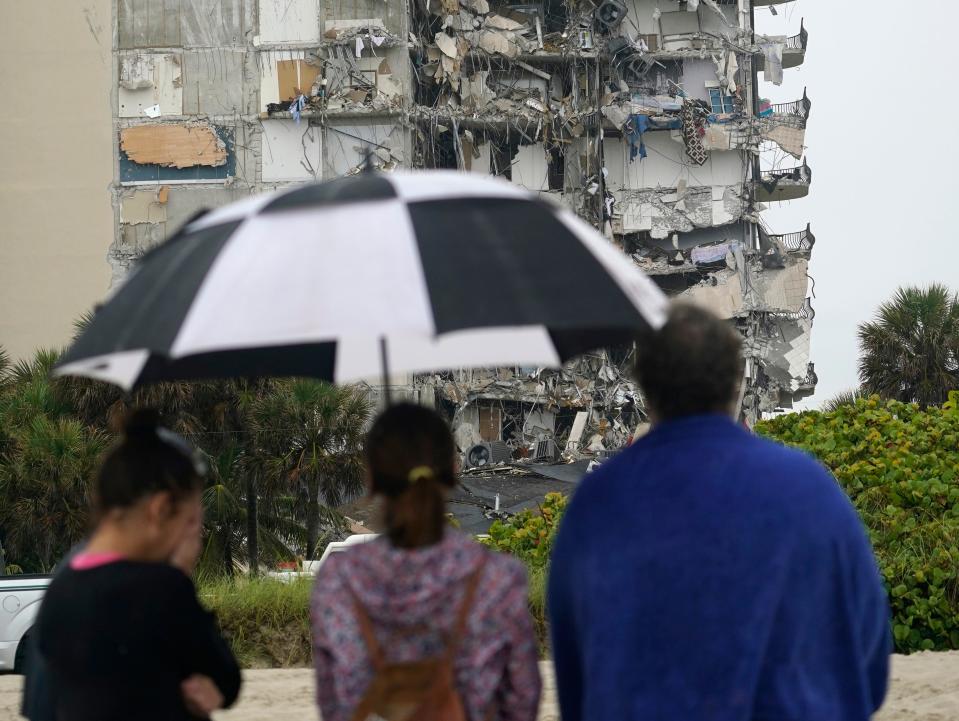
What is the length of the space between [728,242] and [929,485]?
40622mm

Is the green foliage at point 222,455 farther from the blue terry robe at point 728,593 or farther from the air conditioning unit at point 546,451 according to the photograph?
the blue terry robe at point 728,593

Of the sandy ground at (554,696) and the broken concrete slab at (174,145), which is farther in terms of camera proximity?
the broken concrete slab at (174,145)

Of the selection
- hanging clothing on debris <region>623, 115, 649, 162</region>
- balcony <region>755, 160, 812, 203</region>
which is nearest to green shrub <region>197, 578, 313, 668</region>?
hanging clothing on debris <region>623, 115, 649, 162</region>

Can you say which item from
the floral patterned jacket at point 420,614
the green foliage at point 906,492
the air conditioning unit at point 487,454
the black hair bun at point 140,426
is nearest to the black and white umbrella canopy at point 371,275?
the black hair bun at point 140,426

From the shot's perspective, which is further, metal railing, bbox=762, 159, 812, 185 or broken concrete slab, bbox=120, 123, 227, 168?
metal railing, bbox=762, 159, 812, 185

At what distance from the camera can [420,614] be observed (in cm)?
342

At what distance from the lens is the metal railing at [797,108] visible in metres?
54.9

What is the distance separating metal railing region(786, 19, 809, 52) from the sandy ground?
48.5 metres

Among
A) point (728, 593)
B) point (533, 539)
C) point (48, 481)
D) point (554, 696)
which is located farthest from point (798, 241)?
point (728, 593)

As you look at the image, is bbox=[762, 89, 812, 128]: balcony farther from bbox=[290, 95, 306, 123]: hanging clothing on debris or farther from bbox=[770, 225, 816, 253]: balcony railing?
bbox=[290, 95, 306, 123]: hanging clothing on debris

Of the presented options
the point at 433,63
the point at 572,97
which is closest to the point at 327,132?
the point at 433,63

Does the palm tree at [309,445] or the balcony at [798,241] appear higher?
the balcony at [798,241]

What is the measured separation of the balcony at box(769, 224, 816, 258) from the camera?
5494 cm

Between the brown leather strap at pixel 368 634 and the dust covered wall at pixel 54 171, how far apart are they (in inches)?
1903
